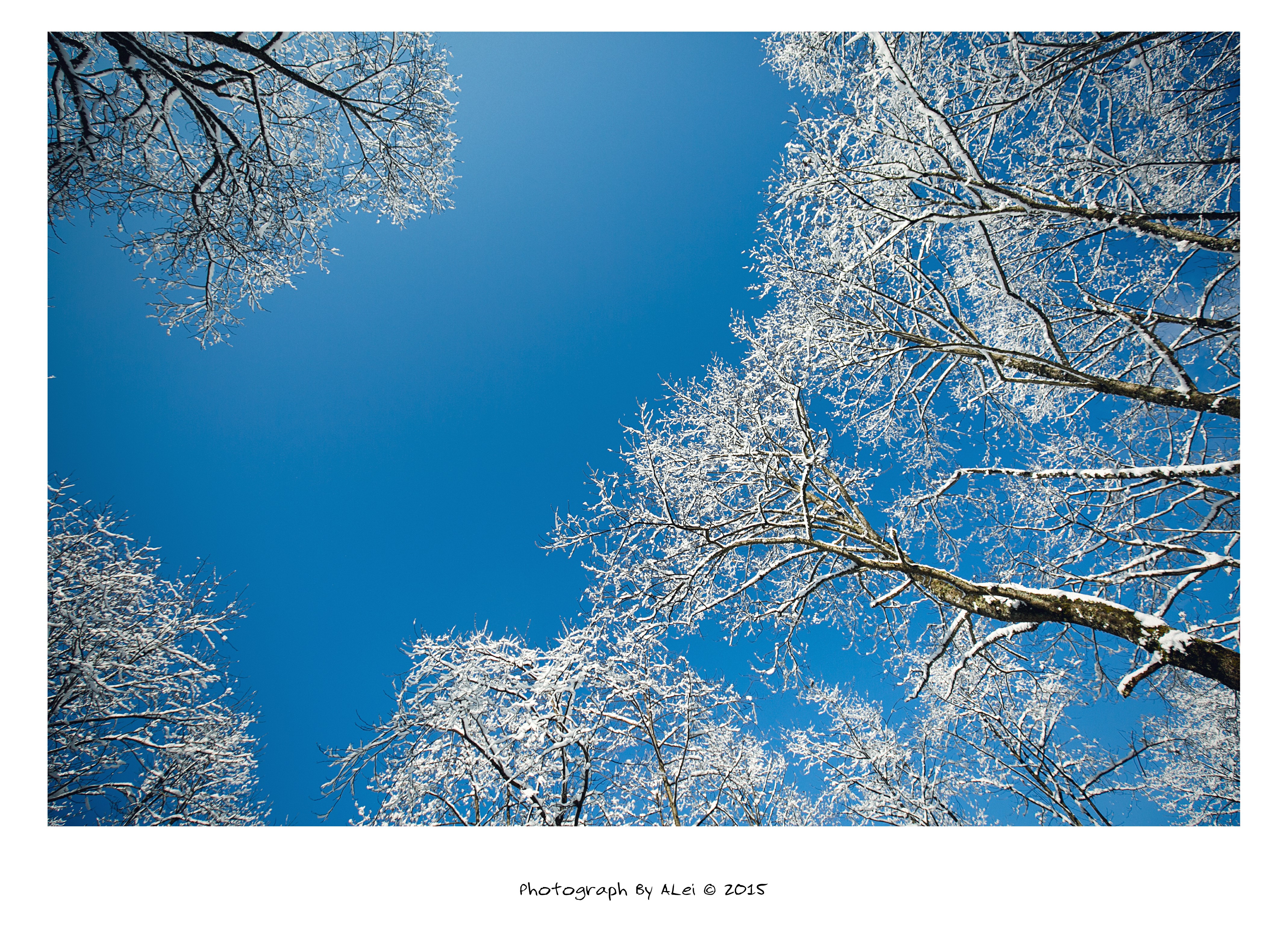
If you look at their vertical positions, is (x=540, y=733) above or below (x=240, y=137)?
below

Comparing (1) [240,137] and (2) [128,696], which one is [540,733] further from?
(1) [240,137]

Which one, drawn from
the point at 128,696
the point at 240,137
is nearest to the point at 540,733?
the point at 128,696

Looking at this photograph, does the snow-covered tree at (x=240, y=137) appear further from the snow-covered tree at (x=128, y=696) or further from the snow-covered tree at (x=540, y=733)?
the snow-covered tree at (x=540, y=733)

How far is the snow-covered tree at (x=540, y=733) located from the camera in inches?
149

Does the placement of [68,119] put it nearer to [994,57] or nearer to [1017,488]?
[994,57]

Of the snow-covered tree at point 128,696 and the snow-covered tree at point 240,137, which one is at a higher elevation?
the snow-covered tree at point 240,137

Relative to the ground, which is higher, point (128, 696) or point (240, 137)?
point (240, 137)

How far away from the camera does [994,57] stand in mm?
3117

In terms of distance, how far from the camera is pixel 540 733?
3.93 metres

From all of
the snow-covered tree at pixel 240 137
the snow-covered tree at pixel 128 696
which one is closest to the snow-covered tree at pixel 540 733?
the snow-covered tree at pixel 128 696

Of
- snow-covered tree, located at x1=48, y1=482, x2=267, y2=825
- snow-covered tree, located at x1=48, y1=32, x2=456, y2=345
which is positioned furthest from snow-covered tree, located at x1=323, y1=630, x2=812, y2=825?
snow-covered tree, located at x1=48, y1=32, x2=456, y2=345
